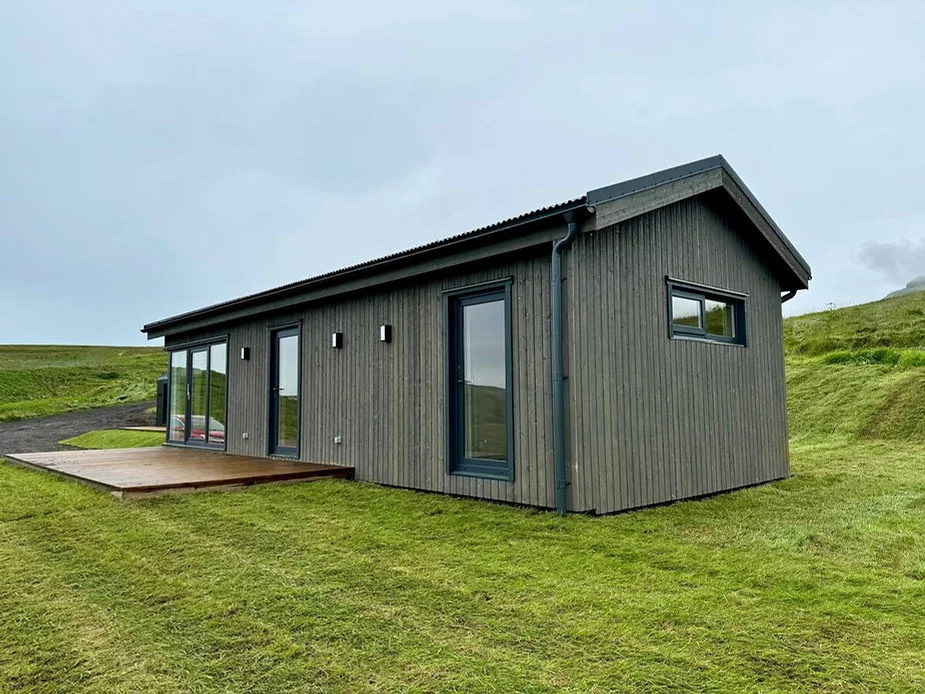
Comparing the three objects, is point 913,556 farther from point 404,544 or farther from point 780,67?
point 780,67

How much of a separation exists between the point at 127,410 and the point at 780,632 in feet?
72.3

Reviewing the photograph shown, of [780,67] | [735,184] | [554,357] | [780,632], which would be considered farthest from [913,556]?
[780,67]

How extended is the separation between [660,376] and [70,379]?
103ft

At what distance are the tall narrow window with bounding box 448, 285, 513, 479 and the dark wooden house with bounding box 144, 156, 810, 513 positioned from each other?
0.05 feet

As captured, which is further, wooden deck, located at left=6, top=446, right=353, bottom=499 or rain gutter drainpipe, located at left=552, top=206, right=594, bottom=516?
wooden deck, located at left=6, top=446, right=353, bottom=499

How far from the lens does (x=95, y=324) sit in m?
41.7

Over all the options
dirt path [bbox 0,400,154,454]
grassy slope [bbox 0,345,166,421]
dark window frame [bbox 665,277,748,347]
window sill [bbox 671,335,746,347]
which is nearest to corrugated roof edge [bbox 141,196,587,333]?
dark window frame [bbox 665,277,748,347]

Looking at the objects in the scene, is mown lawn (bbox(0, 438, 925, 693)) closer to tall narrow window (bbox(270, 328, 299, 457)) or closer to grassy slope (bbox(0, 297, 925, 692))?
grassy slope (bbox(0, 297, 925, 692))

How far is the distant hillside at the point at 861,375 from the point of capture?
35.9 feet

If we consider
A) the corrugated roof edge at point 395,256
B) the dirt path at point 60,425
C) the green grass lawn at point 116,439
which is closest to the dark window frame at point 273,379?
the corrugated roof edge at point 395,256

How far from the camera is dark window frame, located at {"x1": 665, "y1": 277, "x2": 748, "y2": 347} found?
5.70 m

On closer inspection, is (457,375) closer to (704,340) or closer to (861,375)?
(704,340)

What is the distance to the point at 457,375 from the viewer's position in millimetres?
5742

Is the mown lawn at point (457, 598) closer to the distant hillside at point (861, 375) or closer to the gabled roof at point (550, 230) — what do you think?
the gabled roof at point (550, 230)
